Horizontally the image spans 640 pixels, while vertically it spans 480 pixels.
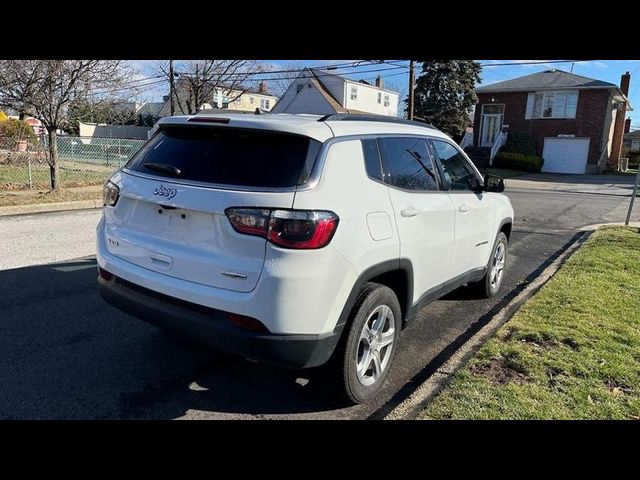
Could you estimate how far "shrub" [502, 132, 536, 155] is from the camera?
3338 centimetres

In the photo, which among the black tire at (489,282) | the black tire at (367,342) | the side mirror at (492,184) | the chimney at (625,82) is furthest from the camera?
the chimney at (625,82)

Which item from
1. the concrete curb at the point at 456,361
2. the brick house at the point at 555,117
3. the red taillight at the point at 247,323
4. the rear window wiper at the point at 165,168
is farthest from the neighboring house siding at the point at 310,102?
the red taillight at the point at 247,323

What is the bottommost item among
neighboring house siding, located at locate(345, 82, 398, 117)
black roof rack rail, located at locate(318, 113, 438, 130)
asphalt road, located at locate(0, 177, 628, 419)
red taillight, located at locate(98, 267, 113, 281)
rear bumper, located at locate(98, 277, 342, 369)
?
asphalt road, located at locate(0, 177, 628, 419)

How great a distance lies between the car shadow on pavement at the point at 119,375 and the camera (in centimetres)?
311

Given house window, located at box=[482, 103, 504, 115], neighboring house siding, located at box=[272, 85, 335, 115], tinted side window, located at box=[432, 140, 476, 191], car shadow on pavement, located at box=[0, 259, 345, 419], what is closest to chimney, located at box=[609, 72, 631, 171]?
house window, located at box=[482, 103, 504, 115]

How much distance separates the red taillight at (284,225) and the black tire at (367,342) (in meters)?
0.62

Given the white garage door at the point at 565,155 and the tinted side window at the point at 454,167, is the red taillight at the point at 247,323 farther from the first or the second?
the white garage door at the point at 565,155

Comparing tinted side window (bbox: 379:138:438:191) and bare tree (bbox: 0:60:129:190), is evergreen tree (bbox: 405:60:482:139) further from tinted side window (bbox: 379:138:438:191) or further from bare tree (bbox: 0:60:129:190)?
tinted side window (bbox: 379:138:438:191)

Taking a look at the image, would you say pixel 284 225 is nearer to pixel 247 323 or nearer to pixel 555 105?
pixel 247 323

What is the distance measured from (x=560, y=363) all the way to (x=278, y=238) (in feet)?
8.61

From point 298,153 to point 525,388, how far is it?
2320 millimetres

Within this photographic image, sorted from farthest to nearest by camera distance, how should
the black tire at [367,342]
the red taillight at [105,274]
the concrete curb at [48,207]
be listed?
the concrete curb at [48,207] → the red taillight at [105,274] → the black tire at [367,342]

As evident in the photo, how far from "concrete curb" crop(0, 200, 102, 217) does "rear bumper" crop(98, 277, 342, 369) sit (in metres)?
8.87
